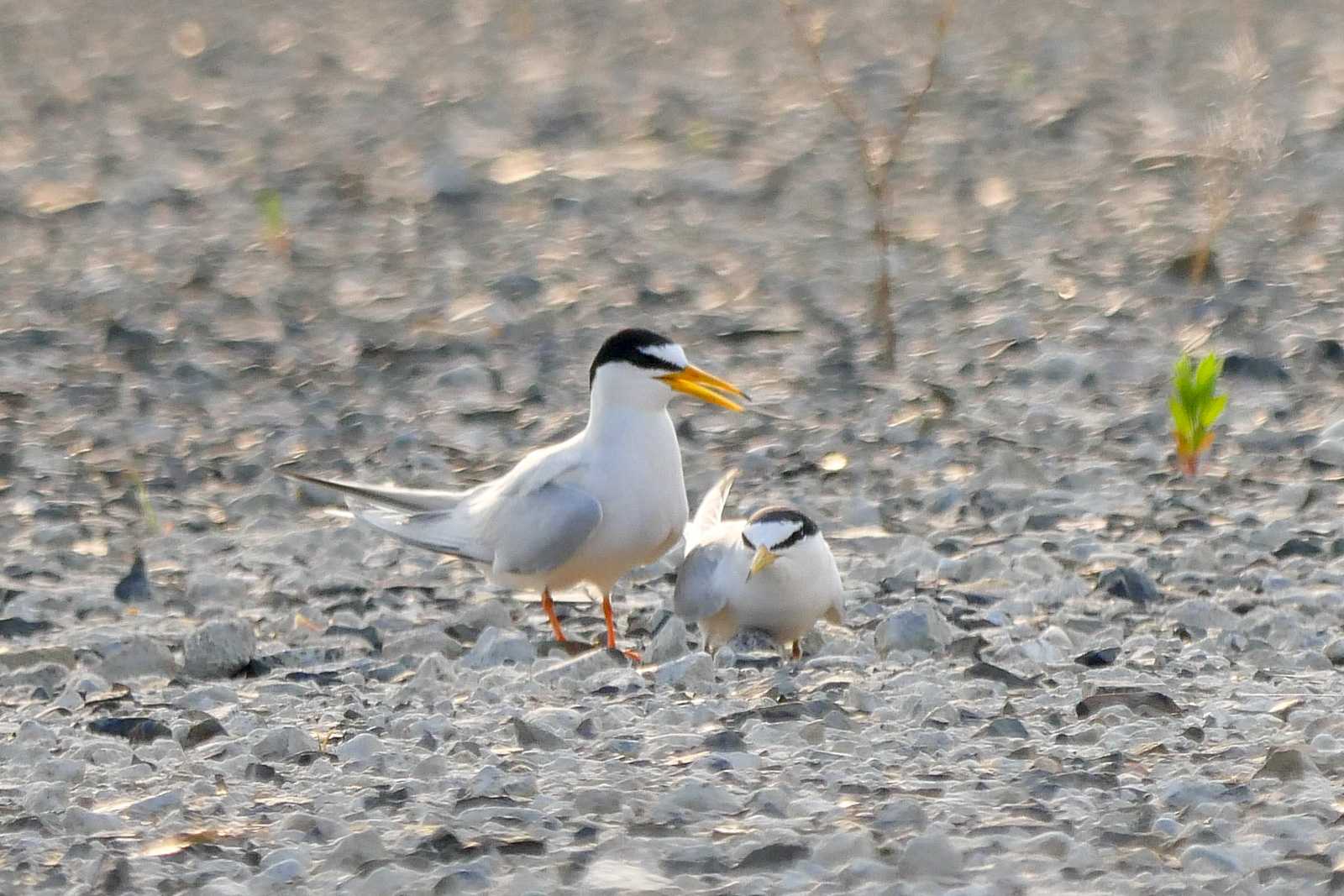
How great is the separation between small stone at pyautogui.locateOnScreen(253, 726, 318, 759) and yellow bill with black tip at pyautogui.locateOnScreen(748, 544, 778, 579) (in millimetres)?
1308

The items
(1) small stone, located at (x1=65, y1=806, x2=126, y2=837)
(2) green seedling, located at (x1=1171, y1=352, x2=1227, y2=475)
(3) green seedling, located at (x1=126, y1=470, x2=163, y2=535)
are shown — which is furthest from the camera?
(3) green seedling, located at (x1=126, y1=470, x2=163, y2=535)

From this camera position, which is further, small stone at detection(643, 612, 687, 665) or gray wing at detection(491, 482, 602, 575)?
gray wing at detection(491, 482, 602, 575)

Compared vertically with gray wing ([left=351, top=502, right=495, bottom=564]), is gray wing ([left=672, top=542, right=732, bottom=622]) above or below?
below

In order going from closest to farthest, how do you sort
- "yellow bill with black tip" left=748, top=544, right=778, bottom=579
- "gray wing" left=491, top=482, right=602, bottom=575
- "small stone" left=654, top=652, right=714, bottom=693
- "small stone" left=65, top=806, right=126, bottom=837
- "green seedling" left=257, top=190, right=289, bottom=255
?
"small stone" left=65, top=806, right=126, bottom=837, "small stone" left=654, top=652, right=714, bottom=693, "yellow bill with black tip" left=748, top=544, right=778, bottom=579, "gray wing" left=491, top=482, right=602, bottom=575, "green seedling" left=257, top=190, right=289, bottom=255

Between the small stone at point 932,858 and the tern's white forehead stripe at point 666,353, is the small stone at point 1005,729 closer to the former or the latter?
the small stone at point 932,858

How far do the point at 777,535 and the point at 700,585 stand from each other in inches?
12.1

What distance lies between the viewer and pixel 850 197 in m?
11.5

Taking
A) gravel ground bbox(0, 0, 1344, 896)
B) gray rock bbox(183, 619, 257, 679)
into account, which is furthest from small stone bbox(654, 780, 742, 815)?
gray rock bbox(183, 619, 257, 679)

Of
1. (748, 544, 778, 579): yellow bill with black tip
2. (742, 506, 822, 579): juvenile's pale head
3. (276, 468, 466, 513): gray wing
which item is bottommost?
(748, 544, 778, 579): yellow bill with black tip

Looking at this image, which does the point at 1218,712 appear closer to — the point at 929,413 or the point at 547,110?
the point at 929,413

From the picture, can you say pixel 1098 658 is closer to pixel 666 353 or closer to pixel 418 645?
pixel 666 353

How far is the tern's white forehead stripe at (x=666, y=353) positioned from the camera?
6.55 metres

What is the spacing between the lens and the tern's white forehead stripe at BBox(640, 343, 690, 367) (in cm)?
655

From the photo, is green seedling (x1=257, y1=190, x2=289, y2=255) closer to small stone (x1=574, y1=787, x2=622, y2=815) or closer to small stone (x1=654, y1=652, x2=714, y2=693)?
small stone (x1=654, y1=652, x2=714, y2=693)
